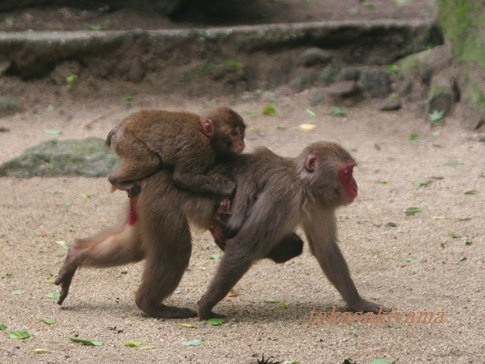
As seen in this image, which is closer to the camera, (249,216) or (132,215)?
(249,216)

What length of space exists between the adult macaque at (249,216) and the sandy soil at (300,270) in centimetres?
28

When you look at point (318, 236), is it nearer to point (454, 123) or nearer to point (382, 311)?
point (382, 311)

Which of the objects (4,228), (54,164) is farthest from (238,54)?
(4,228)

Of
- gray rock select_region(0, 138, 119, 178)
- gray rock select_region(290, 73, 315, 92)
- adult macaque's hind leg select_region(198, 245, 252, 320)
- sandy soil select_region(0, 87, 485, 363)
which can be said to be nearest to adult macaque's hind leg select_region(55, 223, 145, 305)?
sandy soil select_region(0, 87, 485, 363)

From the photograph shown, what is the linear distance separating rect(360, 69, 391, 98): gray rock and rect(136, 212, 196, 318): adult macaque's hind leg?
7.01 m

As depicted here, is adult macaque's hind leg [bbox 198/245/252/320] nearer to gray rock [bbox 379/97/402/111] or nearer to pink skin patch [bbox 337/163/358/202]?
pink skin patch [bbox 337/163/358/202]

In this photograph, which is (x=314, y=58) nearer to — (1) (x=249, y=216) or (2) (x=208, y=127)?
(2) (x=208, y=127)

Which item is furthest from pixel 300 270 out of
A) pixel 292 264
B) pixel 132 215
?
pixel 132 215

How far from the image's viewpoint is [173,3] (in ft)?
46.0

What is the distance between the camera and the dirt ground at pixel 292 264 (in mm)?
5543

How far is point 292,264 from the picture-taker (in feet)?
25.3

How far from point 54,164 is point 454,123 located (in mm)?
4997

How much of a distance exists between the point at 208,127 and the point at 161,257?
3.09 ft

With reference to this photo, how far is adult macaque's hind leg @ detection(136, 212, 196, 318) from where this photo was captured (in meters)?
6.15
